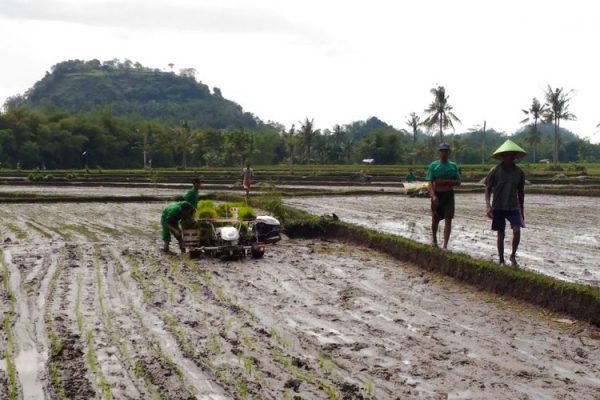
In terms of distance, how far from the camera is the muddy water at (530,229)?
856 cm

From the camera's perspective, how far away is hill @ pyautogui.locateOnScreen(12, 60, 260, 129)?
142m

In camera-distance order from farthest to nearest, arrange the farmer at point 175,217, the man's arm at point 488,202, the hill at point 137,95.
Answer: the hill at point 137,95
the farmer at point 175,217
the man's arm at point 488,202

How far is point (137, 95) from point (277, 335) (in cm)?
16931

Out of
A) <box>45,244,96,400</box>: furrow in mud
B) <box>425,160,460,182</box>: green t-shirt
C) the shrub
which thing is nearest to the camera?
<box>45,244,96,400</box>: furrow in mud

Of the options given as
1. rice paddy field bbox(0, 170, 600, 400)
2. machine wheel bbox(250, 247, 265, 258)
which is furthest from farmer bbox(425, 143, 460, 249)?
machine wheel bbox(250, 247, 265, 258)

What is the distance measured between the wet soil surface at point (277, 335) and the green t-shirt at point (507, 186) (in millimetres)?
1114

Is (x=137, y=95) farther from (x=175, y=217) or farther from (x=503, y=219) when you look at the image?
(x=503, y=219)

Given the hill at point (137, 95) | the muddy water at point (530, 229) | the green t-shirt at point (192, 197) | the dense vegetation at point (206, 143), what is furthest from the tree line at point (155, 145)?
the hill at point (137, 95)

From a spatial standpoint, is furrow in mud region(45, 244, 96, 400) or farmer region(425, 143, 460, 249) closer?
furrow in mud region(45, 244, 96, 400)

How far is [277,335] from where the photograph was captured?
540cm

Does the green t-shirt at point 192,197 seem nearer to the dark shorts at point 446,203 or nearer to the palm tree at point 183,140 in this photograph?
the dark shorts at point 446,203

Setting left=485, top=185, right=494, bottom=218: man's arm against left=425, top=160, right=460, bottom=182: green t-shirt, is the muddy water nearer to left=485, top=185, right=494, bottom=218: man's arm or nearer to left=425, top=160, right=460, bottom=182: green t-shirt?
left=485, top=185, right=494, bottom=218: man's arm

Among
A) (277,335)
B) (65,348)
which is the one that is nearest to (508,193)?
(277,335)

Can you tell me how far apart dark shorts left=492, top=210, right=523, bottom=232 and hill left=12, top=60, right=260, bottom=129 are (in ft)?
403
